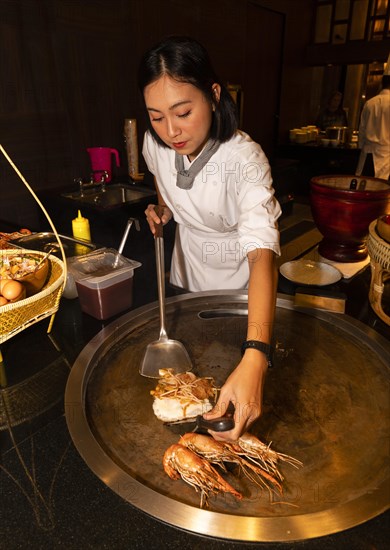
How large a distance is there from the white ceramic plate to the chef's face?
764 millimetres

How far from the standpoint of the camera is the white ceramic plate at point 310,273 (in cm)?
175

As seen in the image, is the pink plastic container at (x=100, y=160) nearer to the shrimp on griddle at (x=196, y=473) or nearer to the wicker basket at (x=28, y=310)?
the wicker basket at (x=28, y=310)

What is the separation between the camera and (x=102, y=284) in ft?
4.68

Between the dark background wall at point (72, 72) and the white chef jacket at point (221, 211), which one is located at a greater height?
the dark background wall at point (72, 72)

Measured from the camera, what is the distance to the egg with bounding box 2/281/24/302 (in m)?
1.20

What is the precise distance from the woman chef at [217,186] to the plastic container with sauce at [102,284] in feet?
0.73

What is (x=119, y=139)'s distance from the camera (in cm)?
398

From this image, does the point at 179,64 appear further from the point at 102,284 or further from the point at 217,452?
the point at 217,452

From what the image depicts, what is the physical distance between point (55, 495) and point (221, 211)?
1287 millimetres

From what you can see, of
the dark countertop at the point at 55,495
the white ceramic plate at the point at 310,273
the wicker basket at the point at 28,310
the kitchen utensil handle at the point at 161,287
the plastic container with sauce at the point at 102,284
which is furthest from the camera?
the white ceramic plate at the point at 310,273

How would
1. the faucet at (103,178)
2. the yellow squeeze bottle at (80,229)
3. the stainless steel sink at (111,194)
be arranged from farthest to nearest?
the faucet at (103,178)
the stainless steel sink at (111,194)
the yellow squeeze bottle at (80,229)

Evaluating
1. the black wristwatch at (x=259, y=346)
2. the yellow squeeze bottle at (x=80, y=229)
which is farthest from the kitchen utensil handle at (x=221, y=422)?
the yellow squeeze bottle at (x=80, y=229)

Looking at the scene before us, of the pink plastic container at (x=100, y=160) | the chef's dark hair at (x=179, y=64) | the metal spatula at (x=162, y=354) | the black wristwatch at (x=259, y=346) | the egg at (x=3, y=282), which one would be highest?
the chef's dark hair at (x=179, y=64)

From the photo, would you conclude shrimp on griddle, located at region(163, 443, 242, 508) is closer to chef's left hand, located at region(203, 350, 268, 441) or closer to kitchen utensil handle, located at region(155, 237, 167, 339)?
chef's left hand, located at region(203, 350, 268, 441)
